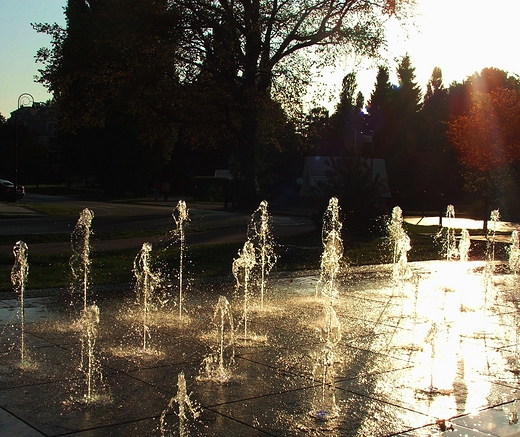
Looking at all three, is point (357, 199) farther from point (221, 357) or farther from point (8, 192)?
point (8, 192)

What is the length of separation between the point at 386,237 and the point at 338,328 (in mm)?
13070

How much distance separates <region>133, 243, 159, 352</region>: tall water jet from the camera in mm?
8015

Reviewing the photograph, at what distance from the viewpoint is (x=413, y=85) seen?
300ft

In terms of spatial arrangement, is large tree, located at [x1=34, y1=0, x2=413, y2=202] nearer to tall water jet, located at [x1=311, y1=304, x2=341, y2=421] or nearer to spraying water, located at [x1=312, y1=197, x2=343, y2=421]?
spraying water, located at [x1=312, y1=197, x2=343, y2=421]

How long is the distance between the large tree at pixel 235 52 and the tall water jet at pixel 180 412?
26.7 meters

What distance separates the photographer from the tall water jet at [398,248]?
1381 centimetres

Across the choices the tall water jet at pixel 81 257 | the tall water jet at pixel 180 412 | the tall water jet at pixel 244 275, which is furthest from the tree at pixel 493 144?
the tall water jet at pixel 180 412

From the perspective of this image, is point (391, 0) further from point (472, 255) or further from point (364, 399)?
point (364, 399)

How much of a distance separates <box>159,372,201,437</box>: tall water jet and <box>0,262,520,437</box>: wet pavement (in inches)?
0.6

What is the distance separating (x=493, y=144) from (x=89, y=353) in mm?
37203

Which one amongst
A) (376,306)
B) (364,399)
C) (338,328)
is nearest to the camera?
(364,399)

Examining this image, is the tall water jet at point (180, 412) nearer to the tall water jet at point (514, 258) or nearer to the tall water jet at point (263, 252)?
the tall water jet at point (263, 252)

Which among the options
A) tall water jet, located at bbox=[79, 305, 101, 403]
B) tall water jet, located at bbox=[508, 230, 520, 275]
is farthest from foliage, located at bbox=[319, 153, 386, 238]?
tall water jet, located at bbox=[79, 305, 101, 403]

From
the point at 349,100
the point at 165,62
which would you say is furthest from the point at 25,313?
the point at 349,100
